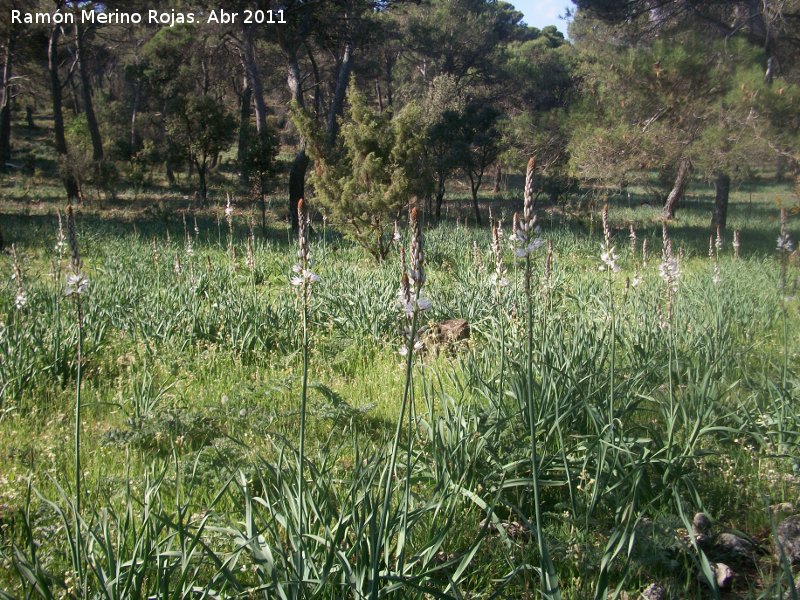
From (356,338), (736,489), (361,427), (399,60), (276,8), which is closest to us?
(736,489)

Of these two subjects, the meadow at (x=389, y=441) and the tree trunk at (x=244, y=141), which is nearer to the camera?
the meadow at (x=389, y=441)

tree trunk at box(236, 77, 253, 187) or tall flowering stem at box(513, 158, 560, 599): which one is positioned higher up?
tree trunk at box(236, 77, 253, 187)

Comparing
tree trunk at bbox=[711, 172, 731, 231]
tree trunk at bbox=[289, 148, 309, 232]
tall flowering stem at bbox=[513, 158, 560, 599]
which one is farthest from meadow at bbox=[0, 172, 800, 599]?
tree trunk at bbox=[289, 148, 309, 232]

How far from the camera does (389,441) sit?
2.95 meters

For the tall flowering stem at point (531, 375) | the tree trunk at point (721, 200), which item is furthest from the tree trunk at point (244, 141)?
the tall flowering stem at point (531, 375)

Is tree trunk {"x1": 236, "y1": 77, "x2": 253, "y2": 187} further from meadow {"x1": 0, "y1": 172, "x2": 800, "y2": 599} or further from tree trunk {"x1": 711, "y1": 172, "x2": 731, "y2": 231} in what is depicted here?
meadow {"x1": 0, "y1": 172, "x2": 800, "y2": 599}

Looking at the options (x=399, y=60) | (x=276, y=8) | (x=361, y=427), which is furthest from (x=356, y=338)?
(x=399, y=60)

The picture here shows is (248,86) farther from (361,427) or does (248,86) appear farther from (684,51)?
(361,427)

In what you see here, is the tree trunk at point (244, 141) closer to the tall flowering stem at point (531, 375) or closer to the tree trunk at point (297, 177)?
the tree trunk at point (297, 177)

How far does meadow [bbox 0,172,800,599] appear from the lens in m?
1.99

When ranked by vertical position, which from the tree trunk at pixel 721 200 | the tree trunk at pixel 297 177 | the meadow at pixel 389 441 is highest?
the tree trunk at pixel 297 177

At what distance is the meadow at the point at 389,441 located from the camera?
1.99 m

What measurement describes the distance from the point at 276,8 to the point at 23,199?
9.33m

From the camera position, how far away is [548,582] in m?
1.73
